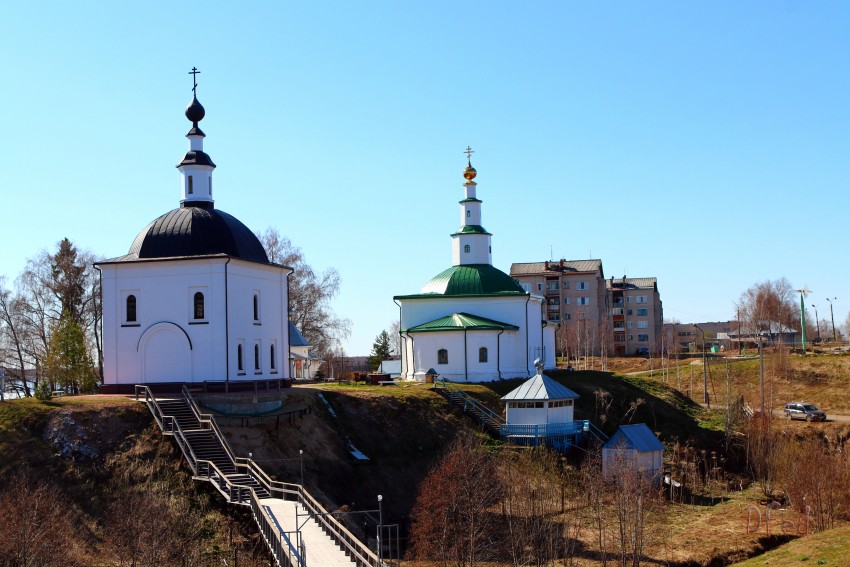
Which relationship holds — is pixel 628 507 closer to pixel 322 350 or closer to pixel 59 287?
pixel 59 287

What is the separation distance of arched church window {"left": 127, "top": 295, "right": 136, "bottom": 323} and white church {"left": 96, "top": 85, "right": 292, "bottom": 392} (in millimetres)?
38

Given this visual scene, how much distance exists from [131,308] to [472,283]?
21913mm

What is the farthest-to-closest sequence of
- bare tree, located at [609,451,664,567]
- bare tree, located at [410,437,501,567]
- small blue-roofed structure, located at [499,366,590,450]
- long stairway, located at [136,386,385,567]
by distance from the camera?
1. small blue-roofed structure, located at [499,366,590,450]
2. bare tree, located at [609,451,664,567]
3. bare tree, located at [410,437,501,567]
4. long stairway, located at [136,386,385,567]

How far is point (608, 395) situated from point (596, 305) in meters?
42.9

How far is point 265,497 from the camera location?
27.4 meters

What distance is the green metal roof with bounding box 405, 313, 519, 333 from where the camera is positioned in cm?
5097

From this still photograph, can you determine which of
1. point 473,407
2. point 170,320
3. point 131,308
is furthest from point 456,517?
point 473,407

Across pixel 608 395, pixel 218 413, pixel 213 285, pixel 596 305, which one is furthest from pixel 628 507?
pixel 596 305

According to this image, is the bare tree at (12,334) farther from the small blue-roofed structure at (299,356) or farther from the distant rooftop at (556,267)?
the distant rooftop at (556,267)

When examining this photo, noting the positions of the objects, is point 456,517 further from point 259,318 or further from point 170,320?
point 170,320

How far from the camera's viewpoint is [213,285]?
36.4 m

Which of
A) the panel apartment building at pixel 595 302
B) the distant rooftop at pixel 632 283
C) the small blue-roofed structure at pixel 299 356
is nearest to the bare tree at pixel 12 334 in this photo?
the small blue-roofed structure at pixel 299 356

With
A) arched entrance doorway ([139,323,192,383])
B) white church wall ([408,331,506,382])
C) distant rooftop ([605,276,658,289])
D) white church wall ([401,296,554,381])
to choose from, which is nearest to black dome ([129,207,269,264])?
arched entrance doorway ([139,323,192,383])

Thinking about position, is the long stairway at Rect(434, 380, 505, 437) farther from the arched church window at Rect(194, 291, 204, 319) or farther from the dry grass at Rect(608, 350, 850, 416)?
the dry grass at Rect(608, 350, 850, 416)
